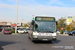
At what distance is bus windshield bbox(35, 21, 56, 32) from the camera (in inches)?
547

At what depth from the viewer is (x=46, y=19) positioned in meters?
14.4

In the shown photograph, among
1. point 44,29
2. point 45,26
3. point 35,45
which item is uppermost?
point 45,26

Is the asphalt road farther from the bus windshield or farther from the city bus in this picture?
the bus windshield

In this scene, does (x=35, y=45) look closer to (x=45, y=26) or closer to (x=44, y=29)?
(x=44, y=29)

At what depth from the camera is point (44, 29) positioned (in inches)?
548

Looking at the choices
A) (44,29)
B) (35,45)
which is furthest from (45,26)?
(35,45)

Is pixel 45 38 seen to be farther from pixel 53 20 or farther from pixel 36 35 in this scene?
pixel 53 20

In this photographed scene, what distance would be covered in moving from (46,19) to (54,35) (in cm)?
195

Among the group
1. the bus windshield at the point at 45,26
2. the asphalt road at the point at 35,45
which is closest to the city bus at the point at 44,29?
the bus windshield at the point at 45,26

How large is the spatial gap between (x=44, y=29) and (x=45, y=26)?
0.34 m

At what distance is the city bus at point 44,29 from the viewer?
13672 mm

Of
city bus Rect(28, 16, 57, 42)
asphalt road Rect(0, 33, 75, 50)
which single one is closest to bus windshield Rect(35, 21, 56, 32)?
city bus Rect(28, 16, 57, 42)

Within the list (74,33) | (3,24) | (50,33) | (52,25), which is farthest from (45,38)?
(3,24)

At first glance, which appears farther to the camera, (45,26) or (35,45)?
(45,26)
